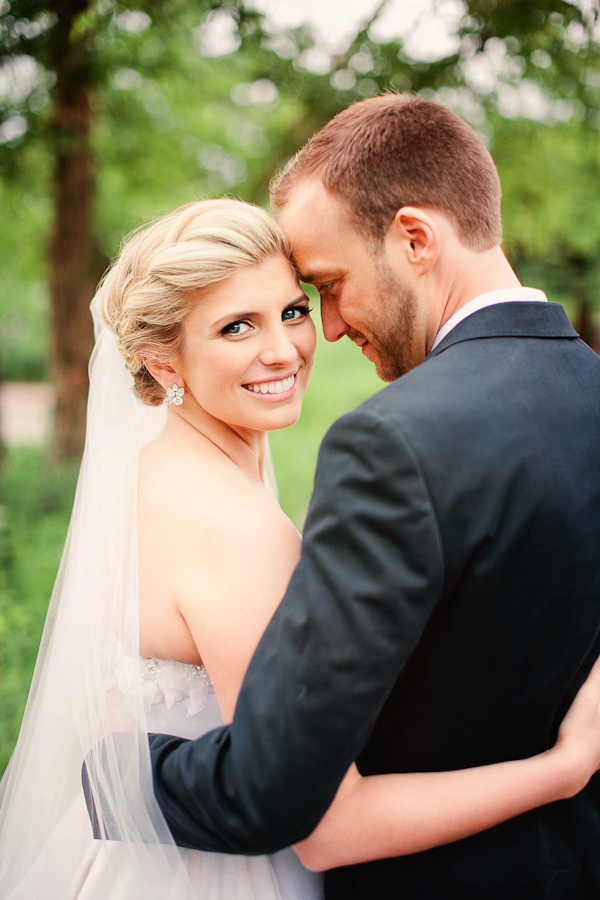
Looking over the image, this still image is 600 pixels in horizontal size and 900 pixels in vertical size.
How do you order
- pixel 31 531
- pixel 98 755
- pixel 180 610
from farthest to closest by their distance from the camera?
pixel 31 531
pixel 98 755
pixel 180 610

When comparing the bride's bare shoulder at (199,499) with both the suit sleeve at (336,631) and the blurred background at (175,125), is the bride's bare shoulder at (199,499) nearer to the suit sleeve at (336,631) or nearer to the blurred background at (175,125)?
the suit sleeve at (336,631)

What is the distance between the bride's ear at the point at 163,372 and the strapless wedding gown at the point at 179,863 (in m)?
0.88

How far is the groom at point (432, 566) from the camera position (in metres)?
1.30

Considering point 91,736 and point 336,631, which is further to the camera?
point 91,736

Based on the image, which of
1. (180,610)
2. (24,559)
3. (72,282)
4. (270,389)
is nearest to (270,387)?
(270,389)

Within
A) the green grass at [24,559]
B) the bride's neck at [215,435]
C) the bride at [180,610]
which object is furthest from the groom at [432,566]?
the green grass at [24,559]

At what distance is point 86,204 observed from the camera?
7.37m

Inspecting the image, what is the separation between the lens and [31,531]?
6.25 meters

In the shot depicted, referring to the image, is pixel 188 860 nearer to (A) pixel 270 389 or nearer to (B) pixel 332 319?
(A) pixel 270 389

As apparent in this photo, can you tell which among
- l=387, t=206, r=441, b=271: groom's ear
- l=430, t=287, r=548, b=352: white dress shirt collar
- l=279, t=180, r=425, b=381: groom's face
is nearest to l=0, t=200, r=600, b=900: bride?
l=279, t=180, r=425, b=381: groom's face

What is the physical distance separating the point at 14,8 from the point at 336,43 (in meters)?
2.24

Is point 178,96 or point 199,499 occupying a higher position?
point 178,96

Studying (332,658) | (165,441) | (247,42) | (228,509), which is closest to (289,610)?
(332,658)

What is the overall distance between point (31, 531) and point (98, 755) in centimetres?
471
